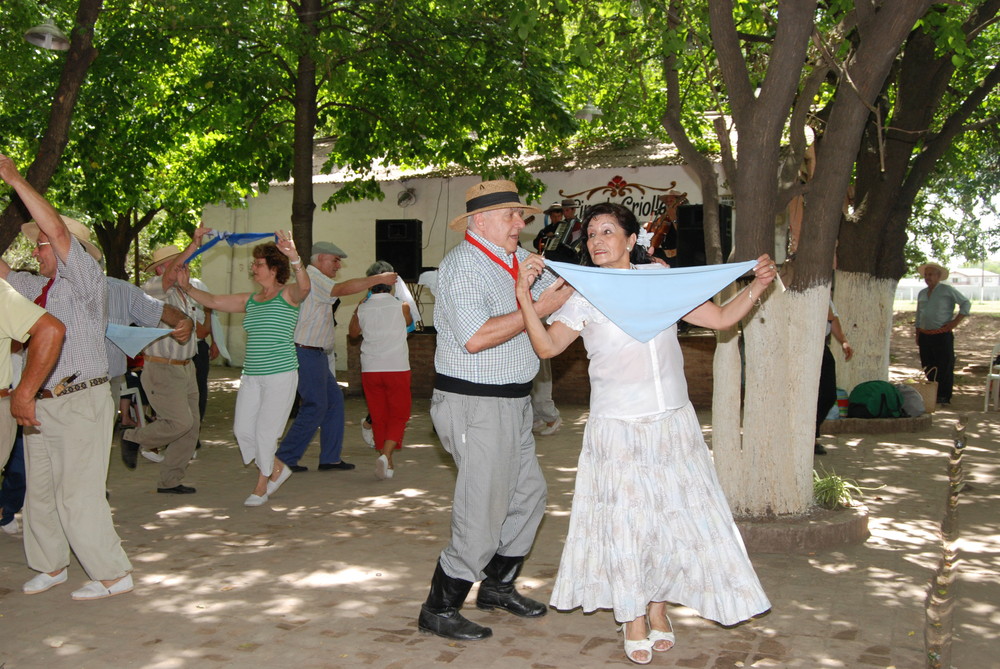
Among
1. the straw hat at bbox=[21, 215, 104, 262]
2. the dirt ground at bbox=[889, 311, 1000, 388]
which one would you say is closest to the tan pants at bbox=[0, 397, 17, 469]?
the straw hat at bbox=[21, 215, 104, 262]

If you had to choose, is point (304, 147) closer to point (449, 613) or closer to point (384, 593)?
point (384, 593)

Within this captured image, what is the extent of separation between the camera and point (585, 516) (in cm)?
456

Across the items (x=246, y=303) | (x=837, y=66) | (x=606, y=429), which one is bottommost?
(x=606, y=429)

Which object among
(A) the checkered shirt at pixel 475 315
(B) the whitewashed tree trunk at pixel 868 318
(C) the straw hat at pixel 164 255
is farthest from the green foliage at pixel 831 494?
(B) the whitewashed tree trunk at pixel 868 318

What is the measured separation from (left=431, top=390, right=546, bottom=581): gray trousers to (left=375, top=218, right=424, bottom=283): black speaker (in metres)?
15.6

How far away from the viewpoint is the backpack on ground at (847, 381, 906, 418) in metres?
12.0

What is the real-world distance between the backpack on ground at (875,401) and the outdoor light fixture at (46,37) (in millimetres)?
9531

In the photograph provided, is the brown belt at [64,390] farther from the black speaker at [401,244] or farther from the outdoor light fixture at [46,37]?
the black speaker at [401,244]

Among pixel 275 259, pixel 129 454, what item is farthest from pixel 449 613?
pixel 129 454

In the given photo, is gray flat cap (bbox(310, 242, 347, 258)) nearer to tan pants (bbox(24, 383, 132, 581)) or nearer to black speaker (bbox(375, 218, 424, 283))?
tan pants (bbox(24, 383, 132, 581))

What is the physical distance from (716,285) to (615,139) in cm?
1609

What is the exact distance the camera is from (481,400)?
484 centimetres

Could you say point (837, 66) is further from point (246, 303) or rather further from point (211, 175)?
point (211, 175)

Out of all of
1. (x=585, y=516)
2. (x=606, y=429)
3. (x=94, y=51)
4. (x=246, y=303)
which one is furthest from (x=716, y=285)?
(x=94, y=51)
